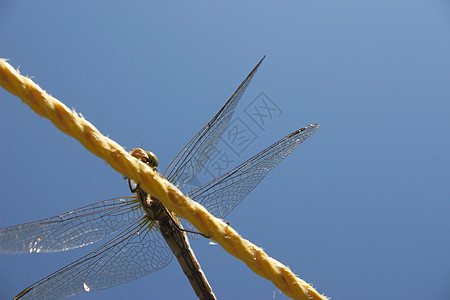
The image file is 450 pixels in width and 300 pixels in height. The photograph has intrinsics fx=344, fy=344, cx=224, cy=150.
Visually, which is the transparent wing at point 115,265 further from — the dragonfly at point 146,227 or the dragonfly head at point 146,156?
the dragonfly head at point 146,156

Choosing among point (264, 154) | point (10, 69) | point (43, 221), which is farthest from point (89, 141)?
point (264, 154)

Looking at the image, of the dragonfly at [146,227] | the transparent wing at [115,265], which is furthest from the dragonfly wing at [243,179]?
the transparent wing at [115,265]

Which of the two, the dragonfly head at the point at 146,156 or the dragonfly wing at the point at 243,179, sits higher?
the dragonfly head at the point at 146,156

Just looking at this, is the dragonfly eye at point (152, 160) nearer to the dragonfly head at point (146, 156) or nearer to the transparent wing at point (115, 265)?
the dragonfly head at point (146, 156)

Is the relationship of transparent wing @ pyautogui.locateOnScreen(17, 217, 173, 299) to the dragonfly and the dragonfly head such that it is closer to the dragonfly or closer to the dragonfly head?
the dragonfly

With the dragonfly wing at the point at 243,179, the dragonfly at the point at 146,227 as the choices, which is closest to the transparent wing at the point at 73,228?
the dragonfly at the point at 146,227

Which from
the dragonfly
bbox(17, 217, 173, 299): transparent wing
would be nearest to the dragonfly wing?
the dragonfly

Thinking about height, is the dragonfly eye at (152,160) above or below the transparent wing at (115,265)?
above
